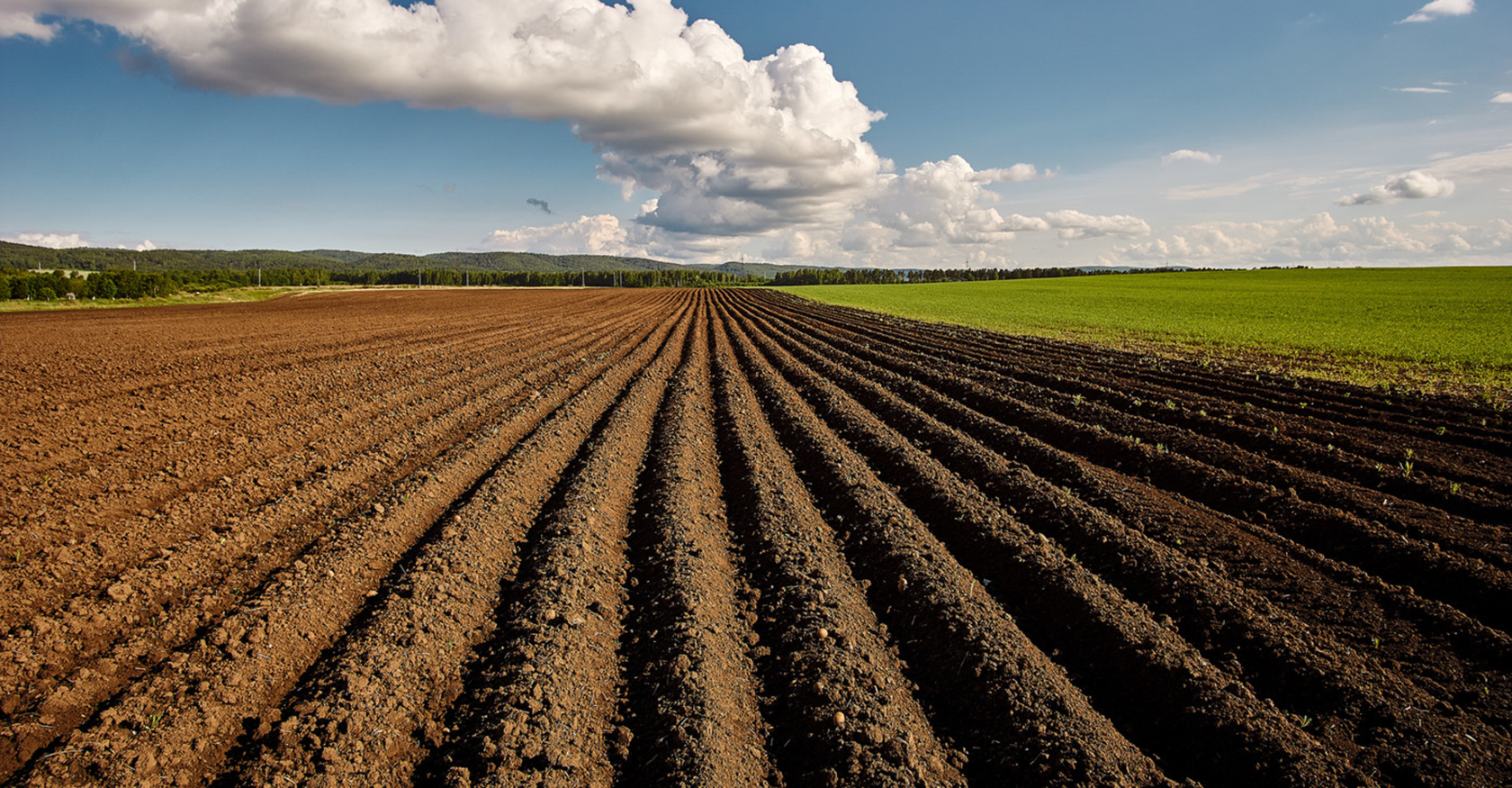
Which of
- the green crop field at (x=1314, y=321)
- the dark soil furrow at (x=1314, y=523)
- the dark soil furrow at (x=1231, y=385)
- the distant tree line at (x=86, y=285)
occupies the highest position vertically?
the distant tree line at (x=86, y=285)

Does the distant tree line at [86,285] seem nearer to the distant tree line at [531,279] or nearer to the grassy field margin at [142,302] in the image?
the grassy field margin at [142,302]

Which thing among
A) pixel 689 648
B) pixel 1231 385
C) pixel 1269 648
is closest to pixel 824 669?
pixel 689 648

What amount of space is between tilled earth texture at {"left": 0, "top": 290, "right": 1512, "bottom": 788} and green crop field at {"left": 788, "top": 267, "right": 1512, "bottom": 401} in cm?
840

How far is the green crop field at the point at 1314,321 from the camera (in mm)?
18328

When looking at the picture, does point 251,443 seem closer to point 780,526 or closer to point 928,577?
point 780,526

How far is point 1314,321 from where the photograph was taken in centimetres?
3209

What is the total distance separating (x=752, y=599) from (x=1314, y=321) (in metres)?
38.5

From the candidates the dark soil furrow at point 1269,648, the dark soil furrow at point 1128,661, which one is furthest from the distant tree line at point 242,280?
the dark soil furrow at point 1269,648

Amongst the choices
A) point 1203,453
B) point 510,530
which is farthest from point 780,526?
point 1203,453

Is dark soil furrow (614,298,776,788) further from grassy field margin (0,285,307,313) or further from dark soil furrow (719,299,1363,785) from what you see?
grassy field margin (0,285,307,313)

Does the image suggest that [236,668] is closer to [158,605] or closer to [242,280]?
[158,605]

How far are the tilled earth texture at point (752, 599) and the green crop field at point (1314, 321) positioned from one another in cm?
840

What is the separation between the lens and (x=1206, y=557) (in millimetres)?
6156

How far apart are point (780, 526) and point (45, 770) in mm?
5277
